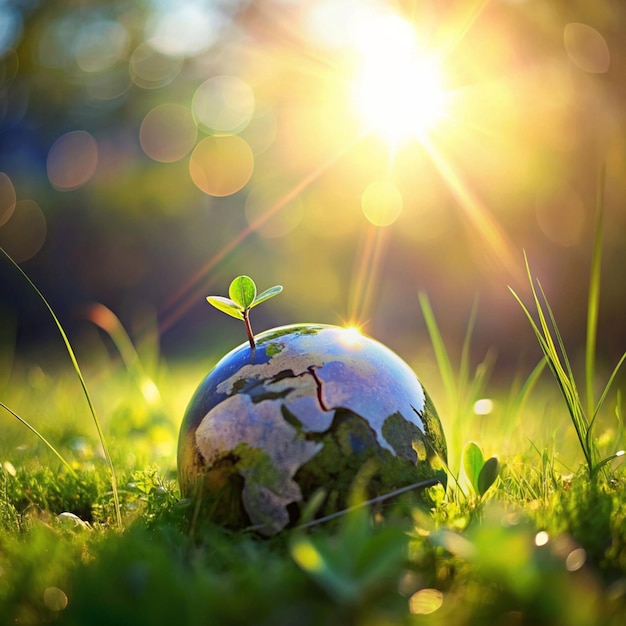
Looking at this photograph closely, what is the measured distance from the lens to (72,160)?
8156 millimetres

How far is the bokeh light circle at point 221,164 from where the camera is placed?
26.0 feet

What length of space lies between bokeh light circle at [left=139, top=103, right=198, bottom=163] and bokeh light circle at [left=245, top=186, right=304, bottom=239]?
1.06 metres

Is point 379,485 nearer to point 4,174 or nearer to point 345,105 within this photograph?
point 345,105

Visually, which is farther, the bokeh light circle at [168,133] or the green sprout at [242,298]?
the bokeh light circle at [168,133]

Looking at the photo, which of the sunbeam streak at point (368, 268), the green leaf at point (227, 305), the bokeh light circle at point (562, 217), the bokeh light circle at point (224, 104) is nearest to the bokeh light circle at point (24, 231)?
the bokeh light circle at point (224, 104)

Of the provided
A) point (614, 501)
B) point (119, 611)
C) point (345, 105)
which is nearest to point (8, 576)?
point (119, 611)

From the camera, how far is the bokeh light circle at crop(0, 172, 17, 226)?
7.54m

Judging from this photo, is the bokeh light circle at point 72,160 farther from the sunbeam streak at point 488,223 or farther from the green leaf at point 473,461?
the green leaf at point 473,461

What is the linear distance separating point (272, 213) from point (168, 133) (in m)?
1.77

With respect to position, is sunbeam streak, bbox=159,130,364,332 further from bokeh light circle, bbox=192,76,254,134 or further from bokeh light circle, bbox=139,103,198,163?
bokeh light circle, bbox=139,103,198,163

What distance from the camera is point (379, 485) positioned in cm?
155

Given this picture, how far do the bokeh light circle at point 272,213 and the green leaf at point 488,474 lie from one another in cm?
606

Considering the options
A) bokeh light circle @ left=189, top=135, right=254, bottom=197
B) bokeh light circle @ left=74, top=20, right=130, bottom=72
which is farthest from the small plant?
bokeh light circle @ left=74, top=20, right=130, bottom=72

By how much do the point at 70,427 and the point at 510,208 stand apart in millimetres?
4549
